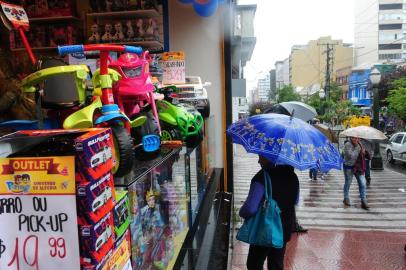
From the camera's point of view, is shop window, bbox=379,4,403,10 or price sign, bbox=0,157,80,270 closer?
price sign, bbox=0,157,80,270

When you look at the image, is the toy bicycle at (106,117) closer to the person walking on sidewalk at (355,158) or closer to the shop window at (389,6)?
the person walking on sidewalk at (355,158)

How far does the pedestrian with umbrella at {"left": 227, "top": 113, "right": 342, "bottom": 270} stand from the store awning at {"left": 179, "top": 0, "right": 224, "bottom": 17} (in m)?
2.31

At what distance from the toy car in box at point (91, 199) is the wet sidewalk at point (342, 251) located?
4293 mm

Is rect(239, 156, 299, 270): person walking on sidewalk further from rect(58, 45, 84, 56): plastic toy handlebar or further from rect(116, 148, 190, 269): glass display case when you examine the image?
rect(58, 45, 84, 56): plastic toy handlebar

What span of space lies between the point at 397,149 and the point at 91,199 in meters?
18.4

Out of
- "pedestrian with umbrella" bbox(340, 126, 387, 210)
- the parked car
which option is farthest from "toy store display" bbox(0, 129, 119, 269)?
→ the parked car

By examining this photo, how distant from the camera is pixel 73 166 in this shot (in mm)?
1053

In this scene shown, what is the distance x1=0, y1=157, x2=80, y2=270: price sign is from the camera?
1.07 meters

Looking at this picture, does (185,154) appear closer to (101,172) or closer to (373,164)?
(101,172)

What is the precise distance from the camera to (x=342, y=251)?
19.4 ft

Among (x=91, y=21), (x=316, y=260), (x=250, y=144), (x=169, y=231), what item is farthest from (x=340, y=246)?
(x=91, y=21)

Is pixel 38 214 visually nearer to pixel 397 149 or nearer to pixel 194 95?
pixel 194 95

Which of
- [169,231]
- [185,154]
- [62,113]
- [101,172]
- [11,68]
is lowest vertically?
[169,231]

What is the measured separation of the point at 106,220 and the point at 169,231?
138cm
